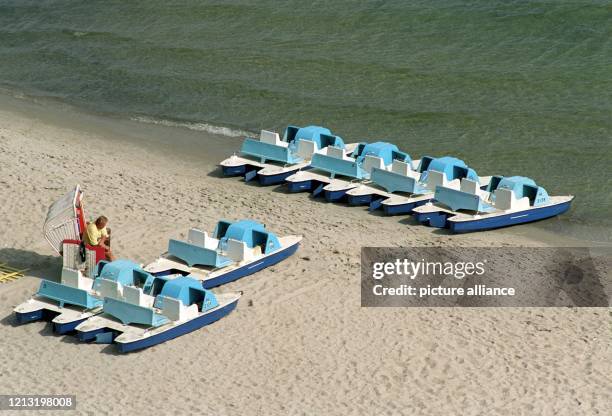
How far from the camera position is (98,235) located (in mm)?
17578

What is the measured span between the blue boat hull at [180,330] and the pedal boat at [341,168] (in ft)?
17.8

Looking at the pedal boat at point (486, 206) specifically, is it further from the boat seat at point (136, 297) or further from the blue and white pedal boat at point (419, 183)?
the boat seat at point (136, 297)

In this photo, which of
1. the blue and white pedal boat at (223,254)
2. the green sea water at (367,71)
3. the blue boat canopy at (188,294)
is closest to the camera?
the blue boat canopy at (188,294)

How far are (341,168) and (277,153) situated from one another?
155 cm

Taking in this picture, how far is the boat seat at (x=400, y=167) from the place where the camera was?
21.4m

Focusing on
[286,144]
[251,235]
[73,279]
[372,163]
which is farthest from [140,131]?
[73,279]

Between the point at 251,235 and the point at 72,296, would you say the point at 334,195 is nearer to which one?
the point at 251,235

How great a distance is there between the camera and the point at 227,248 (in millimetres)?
18141

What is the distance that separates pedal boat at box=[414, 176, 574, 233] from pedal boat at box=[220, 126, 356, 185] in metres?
2.97

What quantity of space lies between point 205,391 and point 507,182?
822 centimetres

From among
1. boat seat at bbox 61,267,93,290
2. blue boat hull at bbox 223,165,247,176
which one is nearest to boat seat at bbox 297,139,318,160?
blue boat hull at bbox 223,165,247,176

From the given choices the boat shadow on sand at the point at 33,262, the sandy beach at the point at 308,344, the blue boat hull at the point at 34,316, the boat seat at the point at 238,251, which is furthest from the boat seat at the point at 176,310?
the boat shadow on sand at the point at 33,262

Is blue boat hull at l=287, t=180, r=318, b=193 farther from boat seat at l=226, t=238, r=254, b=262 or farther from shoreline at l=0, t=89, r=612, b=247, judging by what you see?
boat seat at l=226, t=238, r=254, b=262

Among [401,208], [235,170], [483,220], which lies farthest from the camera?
[235,170]
